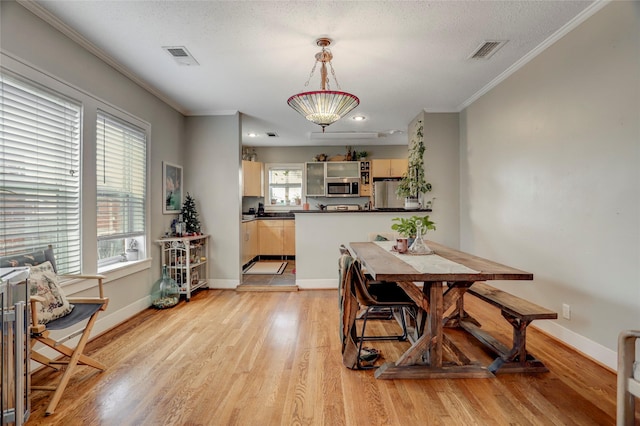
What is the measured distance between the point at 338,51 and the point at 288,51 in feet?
1.46

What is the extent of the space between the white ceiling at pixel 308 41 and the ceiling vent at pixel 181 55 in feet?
0.18

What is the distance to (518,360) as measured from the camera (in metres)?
2.30

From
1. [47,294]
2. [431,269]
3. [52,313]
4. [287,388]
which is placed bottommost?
[287,388]

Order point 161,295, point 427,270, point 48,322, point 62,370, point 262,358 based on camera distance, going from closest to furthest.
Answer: point 48,322 → point 427,270 → point 62,370 → point 262,358 → point 161,295

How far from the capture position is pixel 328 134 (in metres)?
5.98

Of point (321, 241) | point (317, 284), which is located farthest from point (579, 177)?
point (317, 284)

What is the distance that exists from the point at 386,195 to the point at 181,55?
4848 millimetres

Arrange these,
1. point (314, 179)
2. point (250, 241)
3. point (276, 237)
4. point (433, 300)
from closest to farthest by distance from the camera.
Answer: point (433, 300)
point (250, 241)
point (276, 237)
point (314, 179)

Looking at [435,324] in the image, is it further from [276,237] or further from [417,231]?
[276,237]

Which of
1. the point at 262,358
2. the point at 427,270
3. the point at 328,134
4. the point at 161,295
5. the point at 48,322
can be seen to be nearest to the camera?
the point at 48,322

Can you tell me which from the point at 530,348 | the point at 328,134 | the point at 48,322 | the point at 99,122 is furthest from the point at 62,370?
the point at 328,134

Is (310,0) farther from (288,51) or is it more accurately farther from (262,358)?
(262,358)

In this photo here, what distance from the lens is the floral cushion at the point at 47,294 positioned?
1.96 meters

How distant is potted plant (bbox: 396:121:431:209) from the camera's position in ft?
15.4
